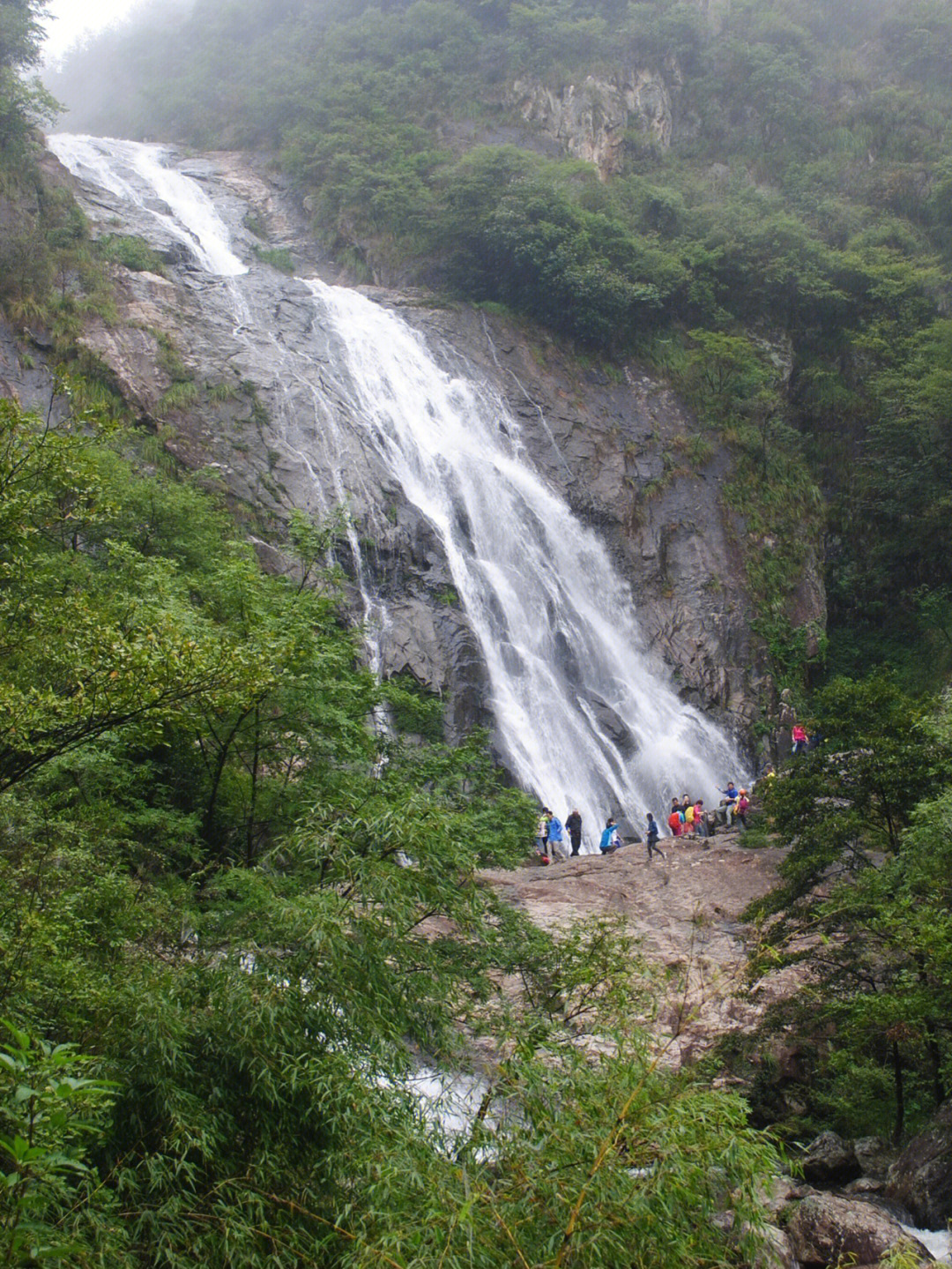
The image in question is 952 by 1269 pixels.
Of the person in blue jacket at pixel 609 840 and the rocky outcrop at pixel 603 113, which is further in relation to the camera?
the rocky outcrop at pixel 603 113

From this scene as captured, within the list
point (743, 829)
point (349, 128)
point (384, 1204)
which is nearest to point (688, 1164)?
point (384, 1204)

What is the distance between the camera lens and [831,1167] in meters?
10.2

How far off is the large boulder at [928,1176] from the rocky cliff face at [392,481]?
1208 cm

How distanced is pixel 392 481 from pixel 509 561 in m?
3.65

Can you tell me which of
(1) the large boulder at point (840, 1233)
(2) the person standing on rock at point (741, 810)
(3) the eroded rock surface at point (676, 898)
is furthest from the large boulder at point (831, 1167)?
(2) the person standing on rock at point (741, 810)

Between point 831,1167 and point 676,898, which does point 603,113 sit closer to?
point 676,898

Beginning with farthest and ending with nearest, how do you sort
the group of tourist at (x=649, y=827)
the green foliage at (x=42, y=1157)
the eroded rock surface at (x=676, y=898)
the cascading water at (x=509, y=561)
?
the cascading water at (x=509, y=561), the group of tourist at (x=649, y=827), the eroded rock surface at (x=676, y=898), the green foliage at (x=42, y=1157)

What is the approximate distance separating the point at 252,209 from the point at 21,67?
389 inches

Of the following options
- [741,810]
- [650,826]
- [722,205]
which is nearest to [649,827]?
[650,826]

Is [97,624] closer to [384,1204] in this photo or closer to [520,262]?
[384,1204]

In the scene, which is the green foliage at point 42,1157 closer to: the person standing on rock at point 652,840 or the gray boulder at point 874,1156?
the gray boulder at point 874,1156

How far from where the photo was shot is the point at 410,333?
3100cm

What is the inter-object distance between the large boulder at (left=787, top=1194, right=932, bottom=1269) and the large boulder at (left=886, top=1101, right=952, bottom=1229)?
88 centimetres

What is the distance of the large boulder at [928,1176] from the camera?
8719 mm
